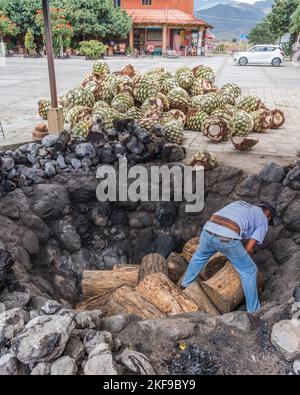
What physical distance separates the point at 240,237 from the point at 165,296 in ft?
3.32

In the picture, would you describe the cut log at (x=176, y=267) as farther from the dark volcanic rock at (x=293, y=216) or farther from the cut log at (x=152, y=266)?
the dark volcanic rock at (x=293, y=216)

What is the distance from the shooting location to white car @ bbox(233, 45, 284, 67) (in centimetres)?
2722

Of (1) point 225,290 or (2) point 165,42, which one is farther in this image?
(2) point 165,42

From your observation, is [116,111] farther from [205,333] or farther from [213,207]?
[205,333]

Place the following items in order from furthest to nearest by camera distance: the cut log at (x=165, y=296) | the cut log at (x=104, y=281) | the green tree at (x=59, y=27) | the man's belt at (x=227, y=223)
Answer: the green tree at (x=59, y=27)
the cut log at (x=104, y=281)
the man's belt at (x=227, y=223)
the cut log at (x=165, y=296)

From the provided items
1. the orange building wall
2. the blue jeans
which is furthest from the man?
the orange building wall

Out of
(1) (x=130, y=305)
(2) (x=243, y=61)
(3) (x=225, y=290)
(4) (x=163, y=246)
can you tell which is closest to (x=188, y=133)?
(4) (x=163, y=246)

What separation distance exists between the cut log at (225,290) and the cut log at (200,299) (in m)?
0.05

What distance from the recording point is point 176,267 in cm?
484

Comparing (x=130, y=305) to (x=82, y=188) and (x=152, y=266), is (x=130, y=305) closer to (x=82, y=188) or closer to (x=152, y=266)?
(x=152, y=266)

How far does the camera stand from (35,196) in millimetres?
4984

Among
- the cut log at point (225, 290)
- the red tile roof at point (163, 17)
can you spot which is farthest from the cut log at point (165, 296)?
the red tile roof at point (163, 17)

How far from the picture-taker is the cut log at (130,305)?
3551 mm

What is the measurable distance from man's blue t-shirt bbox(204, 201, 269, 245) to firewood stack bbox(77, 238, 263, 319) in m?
0.50
